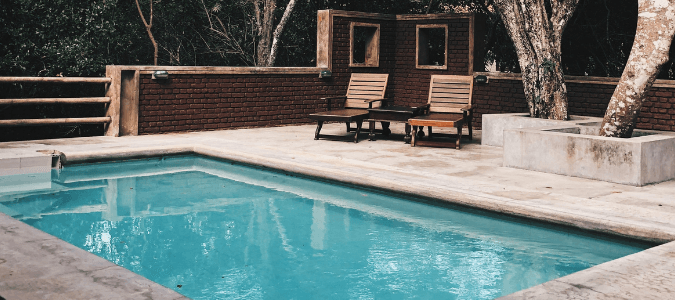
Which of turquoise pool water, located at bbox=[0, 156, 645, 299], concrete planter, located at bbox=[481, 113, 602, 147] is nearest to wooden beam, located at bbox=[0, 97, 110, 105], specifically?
turquoise pool water, located at bbox=[0, 156, 645, 299]

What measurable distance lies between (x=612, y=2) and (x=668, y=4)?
5.61 meters

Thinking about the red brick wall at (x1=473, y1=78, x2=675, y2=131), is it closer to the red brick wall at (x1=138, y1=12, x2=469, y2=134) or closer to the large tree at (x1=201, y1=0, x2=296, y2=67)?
the red brick wall at (x1=138, y1=12, x2=469, y2=134)

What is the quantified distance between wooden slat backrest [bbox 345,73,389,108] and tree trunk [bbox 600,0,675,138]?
4201 millimetres

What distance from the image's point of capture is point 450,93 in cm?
999

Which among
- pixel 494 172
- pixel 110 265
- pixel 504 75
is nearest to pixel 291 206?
pixel 494 172

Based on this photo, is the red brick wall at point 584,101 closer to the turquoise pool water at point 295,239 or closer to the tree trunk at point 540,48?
the tree trunk at point 540,48

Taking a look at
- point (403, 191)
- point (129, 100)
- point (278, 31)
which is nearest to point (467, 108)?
point (403, 191)

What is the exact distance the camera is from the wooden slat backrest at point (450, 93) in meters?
9.88

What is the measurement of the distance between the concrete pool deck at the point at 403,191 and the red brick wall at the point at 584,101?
783 mm

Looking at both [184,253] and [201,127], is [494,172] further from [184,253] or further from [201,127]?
[201,127]

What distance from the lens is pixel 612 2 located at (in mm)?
11969

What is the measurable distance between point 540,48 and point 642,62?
7.10 ft

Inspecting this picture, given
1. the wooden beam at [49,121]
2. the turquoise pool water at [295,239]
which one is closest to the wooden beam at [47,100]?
the wooden beam at [49,121]

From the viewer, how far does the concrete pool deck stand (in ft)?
11.3
